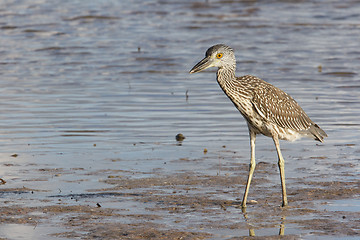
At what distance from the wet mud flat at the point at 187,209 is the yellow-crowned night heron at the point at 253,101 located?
37 centimetres

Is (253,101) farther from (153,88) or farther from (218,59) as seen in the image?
(153,88)

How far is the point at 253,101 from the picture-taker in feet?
27.0

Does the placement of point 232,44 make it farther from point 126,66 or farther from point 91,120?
point 91,120

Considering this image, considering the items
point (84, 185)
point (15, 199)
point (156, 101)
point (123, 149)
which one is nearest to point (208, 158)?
point (123, 149)

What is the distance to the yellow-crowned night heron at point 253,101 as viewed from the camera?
8.26 metres

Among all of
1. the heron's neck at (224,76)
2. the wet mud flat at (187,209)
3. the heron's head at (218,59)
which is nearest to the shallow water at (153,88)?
Result: the wet mud flat at (187,209)

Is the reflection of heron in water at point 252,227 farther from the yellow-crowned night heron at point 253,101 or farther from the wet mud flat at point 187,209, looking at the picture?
the yellow-crowned night heron at point 253,101

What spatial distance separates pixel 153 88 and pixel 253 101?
7361mm

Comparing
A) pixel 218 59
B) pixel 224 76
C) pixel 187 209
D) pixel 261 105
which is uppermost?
pixel 218 59

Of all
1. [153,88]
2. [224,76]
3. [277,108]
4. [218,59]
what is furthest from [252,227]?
[153,88]

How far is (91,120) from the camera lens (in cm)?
1255

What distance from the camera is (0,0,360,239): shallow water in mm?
9781

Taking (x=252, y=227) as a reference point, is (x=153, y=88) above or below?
below

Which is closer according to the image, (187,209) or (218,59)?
(187,209)
